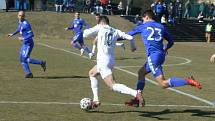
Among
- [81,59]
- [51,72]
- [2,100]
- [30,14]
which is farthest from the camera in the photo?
[30,14]

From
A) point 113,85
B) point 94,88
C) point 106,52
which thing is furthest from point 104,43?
point 94,88

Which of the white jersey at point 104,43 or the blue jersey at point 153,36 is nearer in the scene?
the white jersey at point 104,43

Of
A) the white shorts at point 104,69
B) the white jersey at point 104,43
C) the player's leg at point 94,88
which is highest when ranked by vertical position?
the white jersey at point 104,43

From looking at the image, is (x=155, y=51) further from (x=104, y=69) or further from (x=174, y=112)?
(x=174, y=112)

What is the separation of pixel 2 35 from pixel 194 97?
3562cm

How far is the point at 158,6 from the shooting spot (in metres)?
47.9

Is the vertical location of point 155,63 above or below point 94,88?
above

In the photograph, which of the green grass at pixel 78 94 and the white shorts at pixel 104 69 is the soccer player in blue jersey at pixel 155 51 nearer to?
the green grass at pixel 78 94

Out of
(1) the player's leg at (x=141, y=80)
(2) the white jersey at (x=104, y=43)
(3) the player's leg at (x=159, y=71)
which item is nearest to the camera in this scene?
(2) the white jersey at (x=104, y=43)

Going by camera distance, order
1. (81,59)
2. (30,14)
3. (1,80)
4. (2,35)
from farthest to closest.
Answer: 1. (30,14)
2. (2,35)
3. (81,59)
4. (1,80)

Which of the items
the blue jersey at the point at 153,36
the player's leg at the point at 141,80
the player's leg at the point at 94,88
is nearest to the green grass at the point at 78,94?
the player's leg at the point at 94,88

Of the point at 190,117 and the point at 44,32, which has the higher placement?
the point at 190,117

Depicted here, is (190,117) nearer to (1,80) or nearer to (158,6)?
(1,80)

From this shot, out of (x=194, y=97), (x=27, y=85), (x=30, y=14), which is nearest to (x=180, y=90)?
(x=194, y=97)
